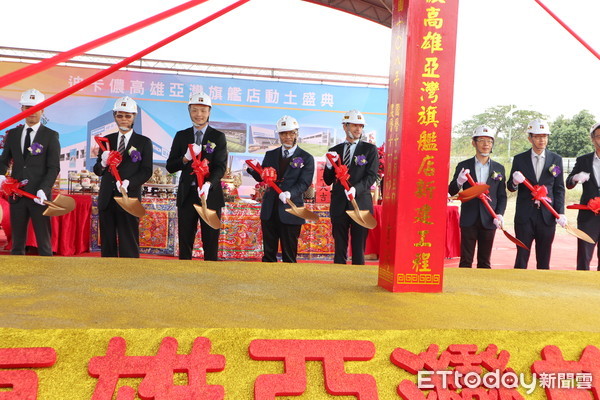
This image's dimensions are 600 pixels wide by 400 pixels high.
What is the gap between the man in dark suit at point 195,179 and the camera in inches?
120

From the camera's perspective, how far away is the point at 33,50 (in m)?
6.00

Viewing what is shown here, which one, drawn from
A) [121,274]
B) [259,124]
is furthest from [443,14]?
[259,124]

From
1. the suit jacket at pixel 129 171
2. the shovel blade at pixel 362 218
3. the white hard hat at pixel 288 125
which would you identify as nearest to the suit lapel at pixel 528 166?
the shovel blade at pixel 362 218

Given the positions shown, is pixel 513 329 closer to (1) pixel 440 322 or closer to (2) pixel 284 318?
(1) pixel 440 322

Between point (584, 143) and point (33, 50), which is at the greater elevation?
point (33, 50)

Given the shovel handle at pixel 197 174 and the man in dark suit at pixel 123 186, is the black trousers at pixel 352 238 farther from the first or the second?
the man in dark suit at pixel 123 186

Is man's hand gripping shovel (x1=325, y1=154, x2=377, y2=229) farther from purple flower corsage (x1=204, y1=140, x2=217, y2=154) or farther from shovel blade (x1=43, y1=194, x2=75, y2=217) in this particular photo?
shovel blade (x1=43, y1=194, x2=75, y2=217)

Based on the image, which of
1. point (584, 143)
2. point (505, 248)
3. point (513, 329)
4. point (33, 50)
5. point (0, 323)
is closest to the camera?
point (0, 323)

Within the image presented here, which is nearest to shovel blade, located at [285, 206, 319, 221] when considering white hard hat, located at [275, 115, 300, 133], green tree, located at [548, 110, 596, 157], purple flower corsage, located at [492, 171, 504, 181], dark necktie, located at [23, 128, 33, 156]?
white hard hat, located at [275, 115, 300, 133]

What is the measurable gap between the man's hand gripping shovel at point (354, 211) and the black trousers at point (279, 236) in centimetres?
36

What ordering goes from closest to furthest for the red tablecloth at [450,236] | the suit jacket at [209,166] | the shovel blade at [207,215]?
1. the shovel blade at [207,215]
2. the suit jacket at [209,166]
3. the red tablecloth at [450,236]

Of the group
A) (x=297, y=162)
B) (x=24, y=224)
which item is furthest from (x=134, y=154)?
(x=297, y=162)

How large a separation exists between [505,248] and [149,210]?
14.3 feet
